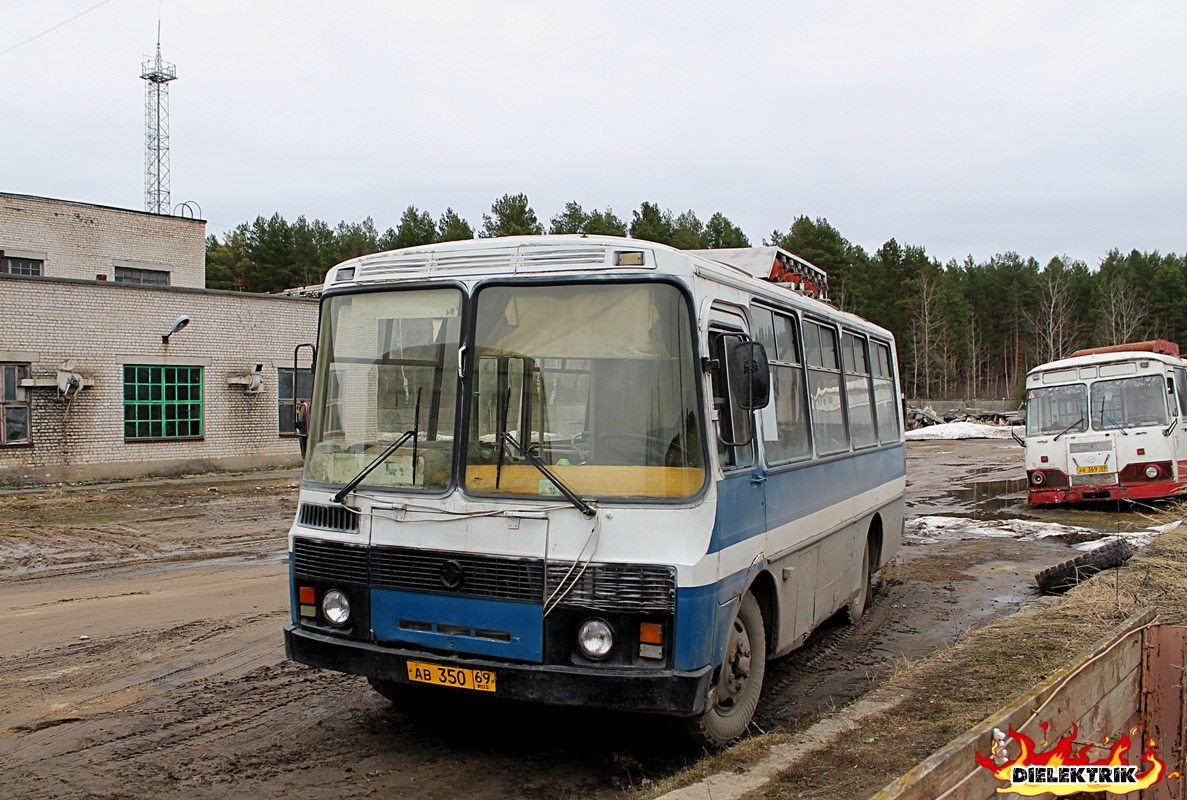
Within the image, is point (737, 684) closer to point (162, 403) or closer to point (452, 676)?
point (452, 676)

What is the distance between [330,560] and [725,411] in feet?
7.81

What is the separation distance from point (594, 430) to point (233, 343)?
855 inches

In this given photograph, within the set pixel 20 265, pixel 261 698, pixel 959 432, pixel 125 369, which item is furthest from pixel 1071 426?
pixel 959 432

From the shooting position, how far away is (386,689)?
598 centimetres

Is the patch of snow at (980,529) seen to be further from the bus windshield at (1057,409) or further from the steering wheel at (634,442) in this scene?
the steering wheel at (634,442)

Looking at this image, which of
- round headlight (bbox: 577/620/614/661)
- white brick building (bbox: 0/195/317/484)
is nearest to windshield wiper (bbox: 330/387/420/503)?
round headlight (bbox: 577/620/614/661)

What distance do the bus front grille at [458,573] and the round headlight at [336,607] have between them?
0.26 m

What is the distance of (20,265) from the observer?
28.3m

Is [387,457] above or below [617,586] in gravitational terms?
above

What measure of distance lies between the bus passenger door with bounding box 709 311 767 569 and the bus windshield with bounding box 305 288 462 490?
1.45m

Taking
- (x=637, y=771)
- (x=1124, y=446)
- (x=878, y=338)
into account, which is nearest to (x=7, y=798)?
(x=637, y=771)

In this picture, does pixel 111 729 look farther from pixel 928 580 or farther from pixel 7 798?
pixel 928 580

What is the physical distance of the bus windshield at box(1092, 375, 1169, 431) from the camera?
1691cm

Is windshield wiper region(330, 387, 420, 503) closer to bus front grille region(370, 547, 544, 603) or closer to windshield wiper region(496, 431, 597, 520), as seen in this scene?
bus front grille region(370, 547, 544, 603)
